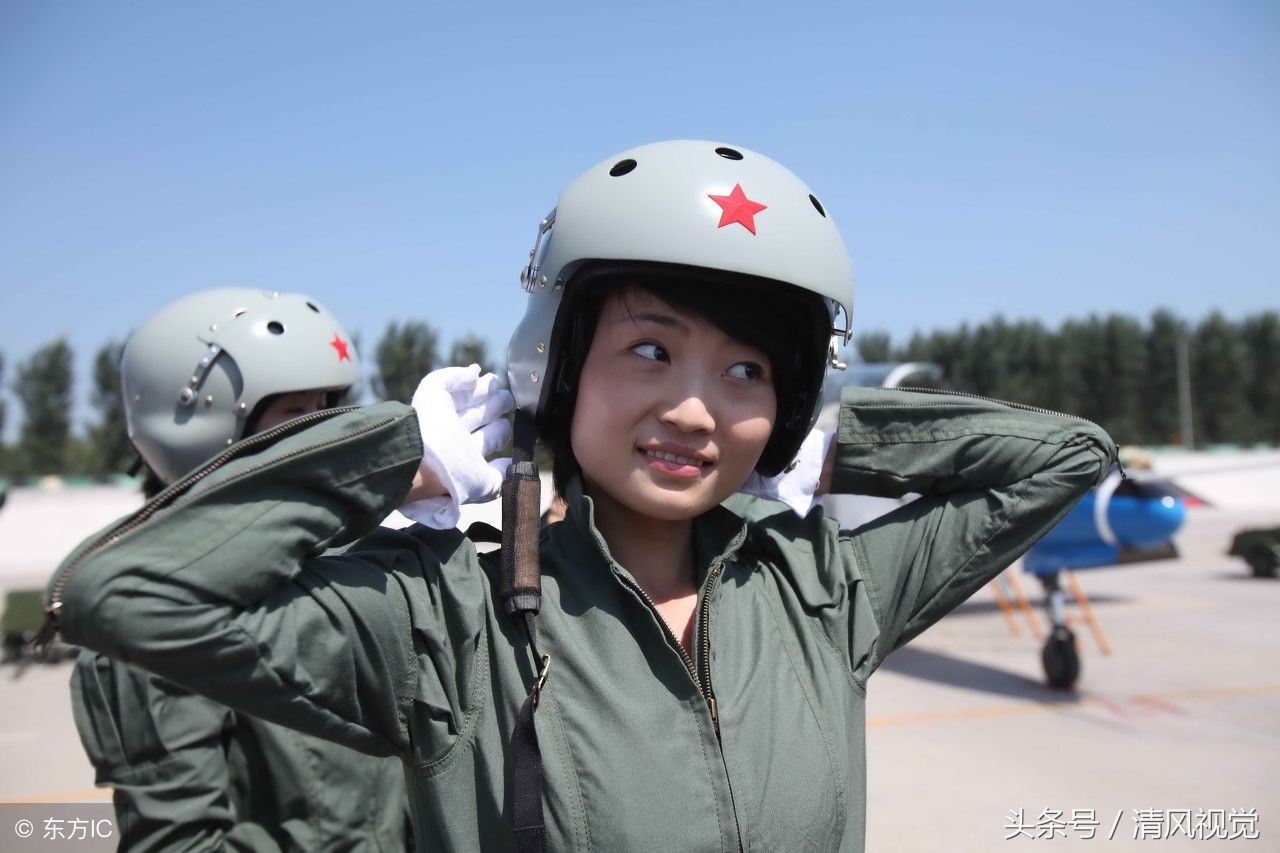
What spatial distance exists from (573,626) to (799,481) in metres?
0.50

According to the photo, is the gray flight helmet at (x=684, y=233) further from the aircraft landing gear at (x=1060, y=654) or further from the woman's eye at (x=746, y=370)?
the aircraft landing gear at (x=1060, y=654)

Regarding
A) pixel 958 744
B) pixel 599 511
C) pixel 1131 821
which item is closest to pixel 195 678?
pixel 599 511

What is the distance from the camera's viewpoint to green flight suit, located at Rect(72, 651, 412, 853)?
1.84 meters

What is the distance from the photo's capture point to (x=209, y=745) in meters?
1.93

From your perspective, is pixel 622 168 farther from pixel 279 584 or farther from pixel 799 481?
pixel 279 584

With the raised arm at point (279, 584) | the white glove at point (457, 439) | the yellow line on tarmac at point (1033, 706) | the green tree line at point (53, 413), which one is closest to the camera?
the raised arm at point (279, 584)

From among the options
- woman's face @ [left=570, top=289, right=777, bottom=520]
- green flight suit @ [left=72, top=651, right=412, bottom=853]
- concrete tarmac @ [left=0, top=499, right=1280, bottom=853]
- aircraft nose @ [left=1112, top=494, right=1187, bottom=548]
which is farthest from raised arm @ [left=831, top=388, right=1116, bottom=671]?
aircraft nose @ [left=1112, top=494, right=1187, bottom=548]

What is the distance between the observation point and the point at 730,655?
1.36 metres

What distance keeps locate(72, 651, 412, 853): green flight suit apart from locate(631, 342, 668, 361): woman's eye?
A: 1.04 m

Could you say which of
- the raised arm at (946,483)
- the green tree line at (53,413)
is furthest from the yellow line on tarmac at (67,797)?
the green tree line at (53,413)

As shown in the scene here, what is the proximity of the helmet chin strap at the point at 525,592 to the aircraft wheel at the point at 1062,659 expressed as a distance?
7.27 metres

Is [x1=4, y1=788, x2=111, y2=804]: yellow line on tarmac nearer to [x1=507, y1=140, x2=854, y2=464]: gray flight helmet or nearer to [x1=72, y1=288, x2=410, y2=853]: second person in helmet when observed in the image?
[x1=72, y1=288, x2=410, y2=853]: second person in helmet

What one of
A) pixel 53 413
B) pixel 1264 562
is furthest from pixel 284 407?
pixel 53 413

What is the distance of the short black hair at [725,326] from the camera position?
1400 mm
